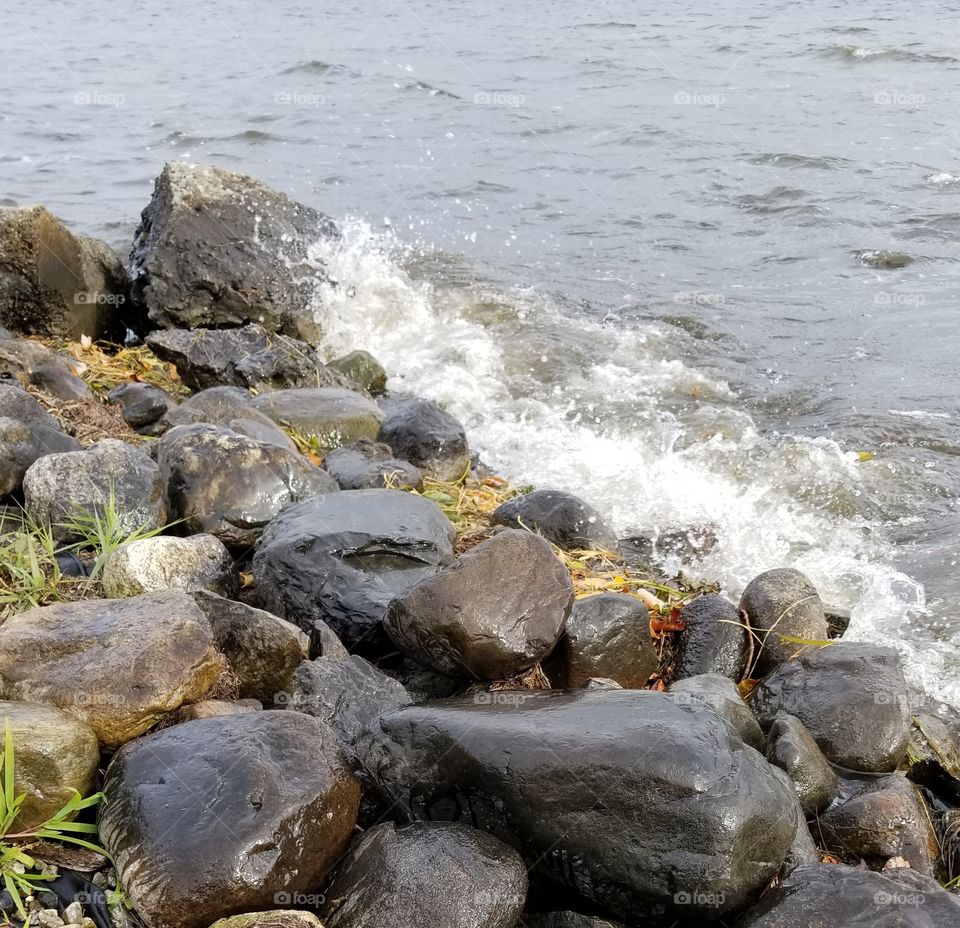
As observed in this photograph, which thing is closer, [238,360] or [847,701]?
[847,701]

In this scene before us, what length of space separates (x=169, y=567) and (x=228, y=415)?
2063 millimetres

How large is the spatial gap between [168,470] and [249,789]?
2.37 meters

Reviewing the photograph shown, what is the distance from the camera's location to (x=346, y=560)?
3.87 m

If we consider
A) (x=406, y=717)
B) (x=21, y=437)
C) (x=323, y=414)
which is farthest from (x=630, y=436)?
(x=406, y=717)

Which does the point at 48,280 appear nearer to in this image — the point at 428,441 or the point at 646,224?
the point at 428,441

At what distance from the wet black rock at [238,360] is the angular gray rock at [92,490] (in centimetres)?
259

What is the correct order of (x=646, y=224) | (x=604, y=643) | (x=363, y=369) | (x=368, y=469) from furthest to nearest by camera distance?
(x=646, y=224)
(x=363, y=369)
(x=368, y=469)
(x=604, y=643)

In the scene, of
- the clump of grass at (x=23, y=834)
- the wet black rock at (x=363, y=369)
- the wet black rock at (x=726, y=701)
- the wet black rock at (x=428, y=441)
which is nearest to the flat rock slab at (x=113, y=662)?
the clump of grass at (x=23, y=834)

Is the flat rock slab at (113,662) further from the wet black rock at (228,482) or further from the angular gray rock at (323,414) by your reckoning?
the angular gray rock at (323,414)

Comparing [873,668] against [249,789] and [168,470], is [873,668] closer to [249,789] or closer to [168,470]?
[249,789]

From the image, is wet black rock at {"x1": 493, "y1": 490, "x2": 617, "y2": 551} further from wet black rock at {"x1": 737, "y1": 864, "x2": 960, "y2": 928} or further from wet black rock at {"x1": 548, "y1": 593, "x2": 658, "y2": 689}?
wet black rock at {"x1": 737, "y1": 864, "x2": 960, "y2": 928}

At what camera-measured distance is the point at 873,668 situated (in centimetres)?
394

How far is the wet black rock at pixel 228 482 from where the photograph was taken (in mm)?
4344

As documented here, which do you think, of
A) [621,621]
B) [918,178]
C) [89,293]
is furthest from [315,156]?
[621,621]
